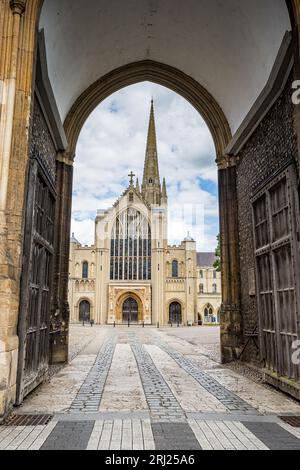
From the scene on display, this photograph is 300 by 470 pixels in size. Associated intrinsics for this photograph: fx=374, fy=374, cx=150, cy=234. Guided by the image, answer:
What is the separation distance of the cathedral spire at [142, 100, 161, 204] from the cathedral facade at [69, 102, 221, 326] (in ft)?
17.8

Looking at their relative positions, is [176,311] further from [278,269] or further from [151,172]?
[278,269]

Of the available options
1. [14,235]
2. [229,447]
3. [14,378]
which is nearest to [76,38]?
[14,235]

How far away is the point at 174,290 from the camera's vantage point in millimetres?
42562

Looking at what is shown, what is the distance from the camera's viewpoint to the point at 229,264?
9945mm

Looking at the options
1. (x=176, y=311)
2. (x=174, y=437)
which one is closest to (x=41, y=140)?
(x=174, y=437)

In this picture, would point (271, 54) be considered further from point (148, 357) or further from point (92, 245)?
point (92, 245)

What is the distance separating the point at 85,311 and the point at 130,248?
8802 millimetres

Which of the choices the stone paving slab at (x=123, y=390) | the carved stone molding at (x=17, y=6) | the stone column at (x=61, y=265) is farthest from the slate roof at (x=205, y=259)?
the carved stone molding at (x=17, y=6)

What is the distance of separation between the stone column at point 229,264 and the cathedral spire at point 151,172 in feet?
128

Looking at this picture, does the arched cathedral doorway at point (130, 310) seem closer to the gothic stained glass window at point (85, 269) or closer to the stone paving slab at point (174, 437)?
the gothic stained glass window at point (85, 269)

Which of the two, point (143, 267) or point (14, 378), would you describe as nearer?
point (14, 378)

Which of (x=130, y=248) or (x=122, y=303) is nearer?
(x=122, y=303)
